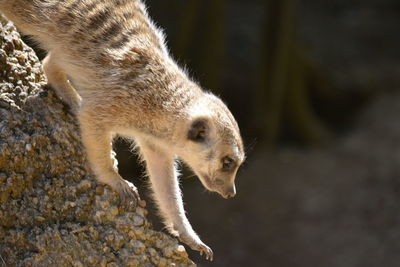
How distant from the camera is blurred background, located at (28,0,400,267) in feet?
27.2

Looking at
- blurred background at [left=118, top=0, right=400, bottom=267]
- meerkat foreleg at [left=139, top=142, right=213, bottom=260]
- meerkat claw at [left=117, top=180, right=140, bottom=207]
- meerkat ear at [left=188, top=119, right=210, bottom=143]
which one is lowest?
blurred background at [left=118, top=0, right=400, bottom=267]

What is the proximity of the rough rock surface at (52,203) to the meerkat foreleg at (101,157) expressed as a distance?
43mm

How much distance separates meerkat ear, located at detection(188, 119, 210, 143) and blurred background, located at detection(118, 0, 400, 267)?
3629 millimetres

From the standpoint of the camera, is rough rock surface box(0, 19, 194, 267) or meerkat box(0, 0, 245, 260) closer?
rough rock surface box(0, 19, 194, 267)

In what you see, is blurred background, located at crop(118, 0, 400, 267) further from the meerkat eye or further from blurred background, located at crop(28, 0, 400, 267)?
the meerkat eye

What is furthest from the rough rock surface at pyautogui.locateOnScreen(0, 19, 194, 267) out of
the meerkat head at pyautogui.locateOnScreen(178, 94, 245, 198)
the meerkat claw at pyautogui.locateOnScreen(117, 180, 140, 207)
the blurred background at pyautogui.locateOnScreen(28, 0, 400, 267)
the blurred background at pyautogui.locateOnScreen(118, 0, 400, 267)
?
the blurred background at pyautogui.locateOnScreen(118, 0, 400, 267)

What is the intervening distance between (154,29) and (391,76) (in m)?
7.65

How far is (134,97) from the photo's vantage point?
3777 mm

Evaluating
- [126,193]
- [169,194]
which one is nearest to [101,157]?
[126,193]

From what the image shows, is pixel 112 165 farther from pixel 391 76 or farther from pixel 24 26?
pixel 391 76

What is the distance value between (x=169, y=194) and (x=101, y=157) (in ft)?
1.55

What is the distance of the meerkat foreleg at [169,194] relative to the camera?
3.76m

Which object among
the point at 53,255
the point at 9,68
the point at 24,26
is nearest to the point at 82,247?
the point at 53,255

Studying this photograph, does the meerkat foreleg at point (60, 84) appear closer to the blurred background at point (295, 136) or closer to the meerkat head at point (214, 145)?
the meerkat head at point (214, 145)
